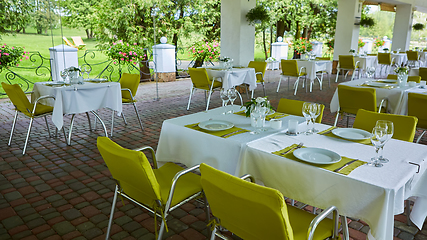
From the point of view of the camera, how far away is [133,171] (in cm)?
185

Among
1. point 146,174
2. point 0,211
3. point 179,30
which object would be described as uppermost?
point 179,30

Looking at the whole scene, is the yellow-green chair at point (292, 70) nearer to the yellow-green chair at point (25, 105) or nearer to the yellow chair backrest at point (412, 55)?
the yellow-green chair at point (25, 105)

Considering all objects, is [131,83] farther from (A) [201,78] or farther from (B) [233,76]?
(B) [233,76]

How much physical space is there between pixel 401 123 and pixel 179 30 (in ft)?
33.6

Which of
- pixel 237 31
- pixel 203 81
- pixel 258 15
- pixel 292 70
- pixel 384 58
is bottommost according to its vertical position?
pixel 203 81

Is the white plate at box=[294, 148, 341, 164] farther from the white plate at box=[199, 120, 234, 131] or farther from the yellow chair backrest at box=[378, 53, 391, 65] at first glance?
the yellow chair backrest at box=[378, 53, 391, 65]

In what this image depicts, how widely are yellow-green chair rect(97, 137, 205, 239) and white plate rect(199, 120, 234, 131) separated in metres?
0.40

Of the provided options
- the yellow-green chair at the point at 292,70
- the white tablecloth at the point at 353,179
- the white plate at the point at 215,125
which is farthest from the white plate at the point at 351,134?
the yellow-green chair at the point at 292,70

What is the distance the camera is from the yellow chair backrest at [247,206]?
1359 mm

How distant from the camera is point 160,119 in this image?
5770mm

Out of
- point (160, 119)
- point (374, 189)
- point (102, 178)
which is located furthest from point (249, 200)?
point (160, 119)

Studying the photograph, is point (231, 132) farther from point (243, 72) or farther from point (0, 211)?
point (243, 72)

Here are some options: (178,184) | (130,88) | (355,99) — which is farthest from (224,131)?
(130,88)

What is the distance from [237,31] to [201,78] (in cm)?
269
